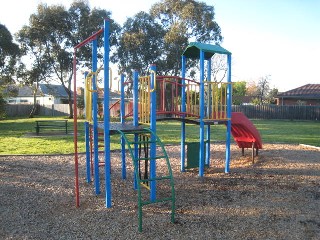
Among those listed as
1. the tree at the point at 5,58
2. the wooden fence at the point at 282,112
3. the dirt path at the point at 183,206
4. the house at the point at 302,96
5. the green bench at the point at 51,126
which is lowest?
the dirt path at the point at 183,206

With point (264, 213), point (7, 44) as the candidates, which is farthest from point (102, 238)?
point (7, 44)

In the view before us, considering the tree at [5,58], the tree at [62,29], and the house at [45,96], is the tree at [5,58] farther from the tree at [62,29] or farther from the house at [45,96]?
the house at [45,96]

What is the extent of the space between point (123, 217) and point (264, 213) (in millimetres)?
2038

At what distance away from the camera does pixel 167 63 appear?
30656 mm

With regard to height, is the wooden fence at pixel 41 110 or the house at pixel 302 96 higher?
the house at pixel 302 96

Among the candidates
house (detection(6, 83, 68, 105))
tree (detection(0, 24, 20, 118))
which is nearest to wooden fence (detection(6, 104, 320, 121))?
tree (detection(0, 24, 20, 118))

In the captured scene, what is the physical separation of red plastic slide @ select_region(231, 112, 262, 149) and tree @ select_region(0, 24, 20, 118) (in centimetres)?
2122

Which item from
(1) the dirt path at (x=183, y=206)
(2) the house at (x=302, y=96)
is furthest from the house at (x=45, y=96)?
(1) the dirt path at (x=183, y=206)

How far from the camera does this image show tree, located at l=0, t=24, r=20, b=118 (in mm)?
24812

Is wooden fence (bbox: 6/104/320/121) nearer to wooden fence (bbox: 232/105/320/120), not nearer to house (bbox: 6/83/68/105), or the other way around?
wooden fence (bbox: 232/105/320/120)

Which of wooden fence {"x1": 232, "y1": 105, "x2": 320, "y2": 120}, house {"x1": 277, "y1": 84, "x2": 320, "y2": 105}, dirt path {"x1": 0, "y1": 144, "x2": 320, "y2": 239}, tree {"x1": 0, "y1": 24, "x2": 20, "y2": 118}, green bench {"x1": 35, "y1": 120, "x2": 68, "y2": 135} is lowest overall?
dirt path {"x1": 0, "y1": 144, "x2": 320, "y2": 239}

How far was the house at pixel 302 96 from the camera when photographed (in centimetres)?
3174

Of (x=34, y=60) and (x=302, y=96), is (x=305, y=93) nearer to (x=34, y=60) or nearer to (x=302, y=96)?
(x=302, y=96)

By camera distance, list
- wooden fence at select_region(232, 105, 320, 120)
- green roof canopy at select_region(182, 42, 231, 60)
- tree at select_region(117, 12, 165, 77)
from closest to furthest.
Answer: green roof canopy at select_region(182, 42, 231, 60) → wooden fence at select_region(232, 105, 320, 120) → tree at select_region(117, 12, 165, 77)
